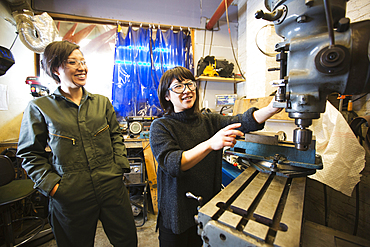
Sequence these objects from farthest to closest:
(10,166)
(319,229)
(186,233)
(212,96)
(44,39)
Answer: (212,96) < (44,39) < (10,166) < (186,233) < (319,229)

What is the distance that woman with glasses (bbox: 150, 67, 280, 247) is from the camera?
86 cm

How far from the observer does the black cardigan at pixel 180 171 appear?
83 centimetres

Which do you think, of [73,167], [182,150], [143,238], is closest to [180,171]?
[182,150]

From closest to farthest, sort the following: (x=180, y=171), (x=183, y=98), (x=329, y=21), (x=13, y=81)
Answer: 1. (x=329, y=21)
2. (x=180, y=171)
3. (x=183, y=98)
4. (x=13, y=81)

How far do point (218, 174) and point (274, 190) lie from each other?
0.40 m

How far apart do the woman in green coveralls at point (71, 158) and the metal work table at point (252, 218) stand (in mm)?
973

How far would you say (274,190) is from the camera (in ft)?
2.14

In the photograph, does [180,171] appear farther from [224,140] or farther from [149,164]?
[149,164]

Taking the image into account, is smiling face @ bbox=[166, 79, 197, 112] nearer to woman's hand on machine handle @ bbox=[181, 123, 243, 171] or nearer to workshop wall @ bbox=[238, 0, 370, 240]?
woman's hand on machine handle @ bbox=[181, 123, 243, 171]

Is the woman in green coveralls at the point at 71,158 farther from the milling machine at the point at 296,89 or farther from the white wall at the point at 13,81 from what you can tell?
the white wall at the point at 13,81

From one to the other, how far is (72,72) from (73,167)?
691 millimetres

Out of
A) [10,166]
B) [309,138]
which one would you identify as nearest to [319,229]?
[309,138]

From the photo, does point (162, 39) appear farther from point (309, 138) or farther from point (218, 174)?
point (309, 138)

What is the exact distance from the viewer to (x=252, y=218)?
0.52 m
